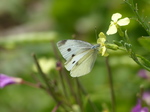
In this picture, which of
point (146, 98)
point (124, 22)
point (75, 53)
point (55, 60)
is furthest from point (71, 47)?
point (55, 60)

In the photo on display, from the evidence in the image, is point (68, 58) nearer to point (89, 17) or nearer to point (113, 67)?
point (113, 67)

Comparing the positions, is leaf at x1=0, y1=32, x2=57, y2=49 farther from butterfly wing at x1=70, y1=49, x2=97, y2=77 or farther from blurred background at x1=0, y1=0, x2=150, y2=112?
butterfly wing at x1=70, y1=49, x2=97, y2=77

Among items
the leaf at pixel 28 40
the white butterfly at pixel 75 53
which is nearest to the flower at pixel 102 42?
the white butterfly at pixel 75 53

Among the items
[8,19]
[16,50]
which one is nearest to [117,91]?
[16,50]

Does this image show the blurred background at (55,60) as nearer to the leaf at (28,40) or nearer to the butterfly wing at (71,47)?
the leaf at (28,40)

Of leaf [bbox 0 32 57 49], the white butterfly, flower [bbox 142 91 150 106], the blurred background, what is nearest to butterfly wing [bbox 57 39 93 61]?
the white butterfly

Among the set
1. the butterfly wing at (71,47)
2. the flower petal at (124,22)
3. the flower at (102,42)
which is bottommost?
the butterfly wing at (71,47)

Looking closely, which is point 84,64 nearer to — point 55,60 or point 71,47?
point 71,47

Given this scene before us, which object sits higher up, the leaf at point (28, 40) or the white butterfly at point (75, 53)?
the white butterfly at point (75, 53)
